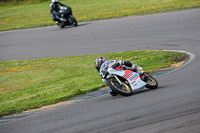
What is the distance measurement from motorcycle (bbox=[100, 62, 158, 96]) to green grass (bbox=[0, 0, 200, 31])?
62.1 feet

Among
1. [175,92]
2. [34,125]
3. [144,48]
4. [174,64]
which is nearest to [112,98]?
[175,92]

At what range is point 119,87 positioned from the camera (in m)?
9.66

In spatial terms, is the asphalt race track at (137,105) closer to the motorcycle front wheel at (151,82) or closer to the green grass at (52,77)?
the motorcycle front wheel at (151,82)

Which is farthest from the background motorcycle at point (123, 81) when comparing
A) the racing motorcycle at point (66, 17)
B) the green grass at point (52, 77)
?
the racing motorcycle at point (66, 17)

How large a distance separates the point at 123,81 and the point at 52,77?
5869 mm

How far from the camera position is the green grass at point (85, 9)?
2995 centimetres

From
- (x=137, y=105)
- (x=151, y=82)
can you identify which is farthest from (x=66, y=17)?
(x=137, y=105)

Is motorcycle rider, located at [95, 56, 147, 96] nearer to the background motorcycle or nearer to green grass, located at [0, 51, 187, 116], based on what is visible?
the background motorcycle

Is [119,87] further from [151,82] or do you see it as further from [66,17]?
[66,17]

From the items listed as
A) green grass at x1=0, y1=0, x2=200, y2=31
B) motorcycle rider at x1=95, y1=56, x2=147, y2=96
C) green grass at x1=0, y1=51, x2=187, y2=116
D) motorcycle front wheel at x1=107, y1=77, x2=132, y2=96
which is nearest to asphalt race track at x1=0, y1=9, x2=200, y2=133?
motorcycle front wheel at x1=107, y1=77, x2=132, y2=96

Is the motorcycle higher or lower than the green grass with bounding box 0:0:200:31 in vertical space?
higher

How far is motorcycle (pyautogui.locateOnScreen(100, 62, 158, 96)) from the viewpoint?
9500 mm

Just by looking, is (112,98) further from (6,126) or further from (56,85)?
(56,85)

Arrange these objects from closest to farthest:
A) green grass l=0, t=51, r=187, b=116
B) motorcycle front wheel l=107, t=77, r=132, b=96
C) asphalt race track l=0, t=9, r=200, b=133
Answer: asphalt race track l=0, t=9, r=200, b=133, motorcycle front wheel l=107, t=77, r=132, b=96, green grass l=0, t=51, r=187, b=116
